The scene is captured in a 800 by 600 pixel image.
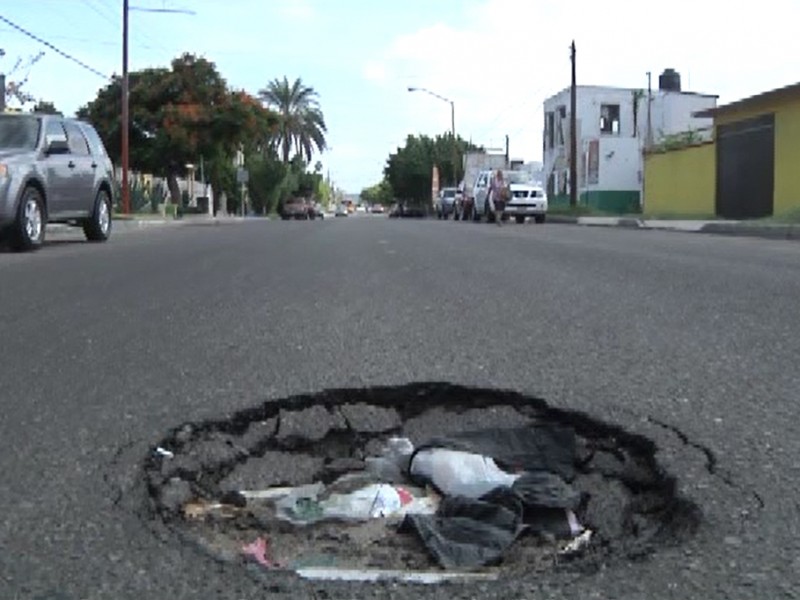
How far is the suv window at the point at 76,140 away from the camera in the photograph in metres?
15.1

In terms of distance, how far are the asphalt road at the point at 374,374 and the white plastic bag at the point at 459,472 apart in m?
0.61

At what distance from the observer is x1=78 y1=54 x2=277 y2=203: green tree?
4275 cm

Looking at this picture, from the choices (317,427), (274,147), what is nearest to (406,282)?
(317,427)

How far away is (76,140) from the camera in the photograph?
50.9 ft

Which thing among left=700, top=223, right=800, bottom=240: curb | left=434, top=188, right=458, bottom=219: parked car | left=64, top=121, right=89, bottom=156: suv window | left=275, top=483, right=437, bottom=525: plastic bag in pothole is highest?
left=64, top=121, right=89, bottom=156: suv window

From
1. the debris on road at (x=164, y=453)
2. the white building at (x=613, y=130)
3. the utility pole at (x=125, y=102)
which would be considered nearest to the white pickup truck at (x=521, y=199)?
the utility pole at (x=125, y=102)

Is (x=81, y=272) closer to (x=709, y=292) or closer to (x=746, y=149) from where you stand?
(x=709, y=292)

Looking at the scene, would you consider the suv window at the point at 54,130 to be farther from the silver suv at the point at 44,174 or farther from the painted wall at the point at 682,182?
the painted wall at the point at 682,182

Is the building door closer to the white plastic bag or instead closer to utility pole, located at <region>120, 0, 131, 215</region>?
utility pole, located at <region>120, 0, 131, 215</region>

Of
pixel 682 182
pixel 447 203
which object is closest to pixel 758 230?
pixel 682 182

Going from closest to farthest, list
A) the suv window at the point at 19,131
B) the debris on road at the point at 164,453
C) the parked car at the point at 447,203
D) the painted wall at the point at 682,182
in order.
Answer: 1. the debris on road at the point at 164,453
2. the suv window at the point at 19,131
3. the painted wall at the point at 682,182
4. the parked car at the point at 447,203

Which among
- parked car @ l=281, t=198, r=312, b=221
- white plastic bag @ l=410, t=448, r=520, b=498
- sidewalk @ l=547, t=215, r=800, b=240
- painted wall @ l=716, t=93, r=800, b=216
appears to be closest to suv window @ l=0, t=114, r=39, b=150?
white plastic bag @ l=410, t=448, r=520, b=498

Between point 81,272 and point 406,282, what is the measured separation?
3.59 metres

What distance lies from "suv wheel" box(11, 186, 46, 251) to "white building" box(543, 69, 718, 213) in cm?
4220
